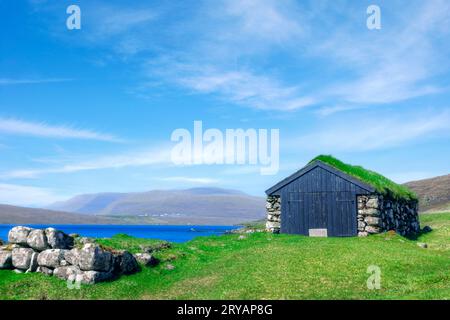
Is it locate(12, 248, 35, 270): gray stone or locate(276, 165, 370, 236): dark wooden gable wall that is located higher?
locate(276, 165, 370, 236): dark wooden gable wall

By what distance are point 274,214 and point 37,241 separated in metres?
27.1

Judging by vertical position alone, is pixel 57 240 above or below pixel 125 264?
above

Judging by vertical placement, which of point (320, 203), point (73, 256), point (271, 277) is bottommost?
point (271, 277)

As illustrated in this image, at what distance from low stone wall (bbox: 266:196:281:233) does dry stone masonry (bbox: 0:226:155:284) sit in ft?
75.0

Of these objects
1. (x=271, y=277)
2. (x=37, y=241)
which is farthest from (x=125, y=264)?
(x=271, y=277)

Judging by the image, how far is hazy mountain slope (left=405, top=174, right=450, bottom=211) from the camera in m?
122

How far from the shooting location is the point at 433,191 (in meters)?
140

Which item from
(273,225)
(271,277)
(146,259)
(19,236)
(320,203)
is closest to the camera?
(271,277)

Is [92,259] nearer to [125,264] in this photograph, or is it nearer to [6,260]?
[125,264]

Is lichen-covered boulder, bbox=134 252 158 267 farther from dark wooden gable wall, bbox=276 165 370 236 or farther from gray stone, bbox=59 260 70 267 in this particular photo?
dark wooden gable wall, bbox=276 165 370 236

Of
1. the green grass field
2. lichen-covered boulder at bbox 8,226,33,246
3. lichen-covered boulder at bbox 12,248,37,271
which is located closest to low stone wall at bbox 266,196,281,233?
the green grass field

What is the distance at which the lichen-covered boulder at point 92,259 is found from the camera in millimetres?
22859

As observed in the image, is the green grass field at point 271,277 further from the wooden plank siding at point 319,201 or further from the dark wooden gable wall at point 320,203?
the dark wooden gable wall at point 320,203
